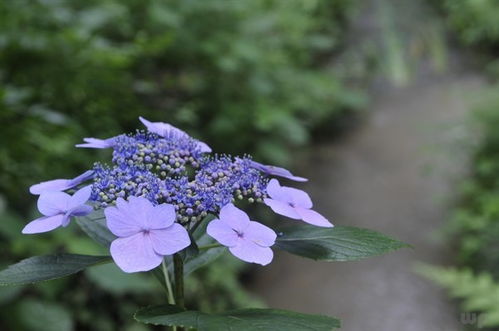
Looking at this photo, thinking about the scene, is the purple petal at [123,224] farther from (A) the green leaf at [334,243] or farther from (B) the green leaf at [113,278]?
(B) the green leaf at [113,278]

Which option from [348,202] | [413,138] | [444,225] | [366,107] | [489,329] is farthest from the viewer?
[366,107]

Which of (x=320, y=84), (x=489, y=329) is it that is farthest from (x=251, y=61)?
(x=489, y=329)

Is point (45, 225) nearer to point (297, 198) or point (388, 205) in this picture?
point (297, 198)

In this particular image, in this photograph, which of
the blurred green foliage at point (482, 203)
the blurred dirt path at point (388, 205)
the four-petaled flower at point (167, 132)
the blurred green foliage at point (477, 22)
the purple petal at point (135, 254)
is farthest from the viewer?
the blurred green foliage at point (477, 22)

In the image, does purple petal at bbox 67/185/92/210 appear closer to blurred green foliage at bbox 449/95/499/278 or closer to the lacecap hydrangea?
the lacecap hydrangea

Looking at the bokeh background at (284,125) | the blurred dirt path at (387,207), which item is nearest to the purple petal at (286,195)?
the bokeh background at (284,125)

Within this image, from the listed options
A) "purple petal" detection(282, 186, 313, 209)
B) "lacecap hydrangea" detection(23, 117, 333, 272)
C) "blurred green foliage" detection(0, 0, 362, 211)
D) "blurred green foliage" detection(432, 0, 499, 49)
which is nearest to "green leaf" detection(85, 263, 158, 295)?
"blurred green foliage" detection(0, 0, 362, 211)

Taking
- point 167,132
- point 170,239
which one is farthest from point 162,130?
point 170,239

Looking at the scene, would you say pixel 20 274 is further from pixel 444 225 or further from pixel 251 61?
pixel 444 225
